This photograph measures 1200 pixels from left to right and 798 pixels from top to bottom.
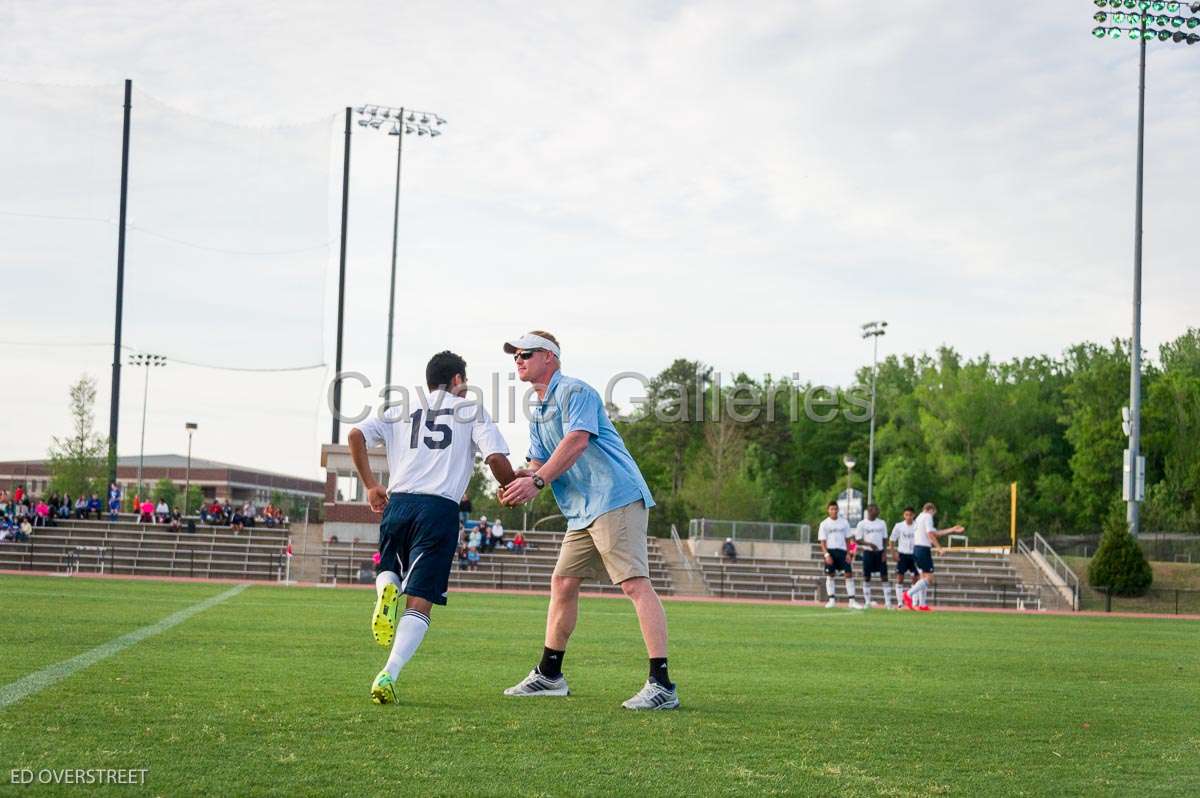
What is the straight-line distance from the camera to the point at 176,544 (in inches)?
1560

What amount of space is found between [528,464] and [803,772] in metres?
2.59

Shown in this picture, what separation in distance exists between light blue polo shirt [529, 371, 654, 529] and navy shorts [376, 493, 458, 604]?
607mm

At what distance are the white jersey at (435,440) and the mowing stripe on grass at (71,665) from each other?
2.01m

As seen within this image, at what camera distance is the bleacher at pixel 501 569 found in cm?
3653

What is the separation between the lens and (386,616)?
6.63m

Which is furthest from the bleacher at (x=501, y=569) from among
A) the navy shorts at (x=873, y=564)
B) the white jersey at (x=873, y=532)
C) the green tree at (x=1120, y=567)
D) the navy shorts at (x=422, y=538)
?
the navy shorts at (x=422, y=538)

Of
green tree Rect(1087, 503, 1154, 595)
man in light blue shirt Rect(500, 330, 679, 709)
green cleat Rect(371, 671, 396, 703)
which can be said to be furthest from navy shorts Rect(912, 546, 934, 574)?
green cleat Rect(371, 671, 396, 703)

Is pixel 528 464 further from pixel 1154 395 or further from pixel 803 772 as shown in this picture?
pixel 1154 395

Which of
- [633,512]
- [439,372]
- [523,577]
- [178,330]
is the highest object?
[178,330]

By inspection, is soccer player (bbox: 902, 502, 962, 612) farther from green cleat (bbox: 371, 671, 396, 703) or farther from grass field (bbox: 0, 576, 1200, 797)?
green cleat (bbox: 371, 671, 396, 703)

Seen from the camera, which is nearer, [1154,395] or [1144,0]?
[1144,0]

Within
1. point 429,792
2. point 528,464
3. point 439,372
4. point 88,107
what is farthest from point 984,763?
point 88,107

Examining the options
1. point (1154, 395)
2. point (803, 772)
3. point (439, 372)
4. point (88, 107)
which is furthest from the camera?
point (1154, 395)

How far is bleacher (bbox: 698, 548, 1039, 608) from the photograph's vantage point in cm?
3688
